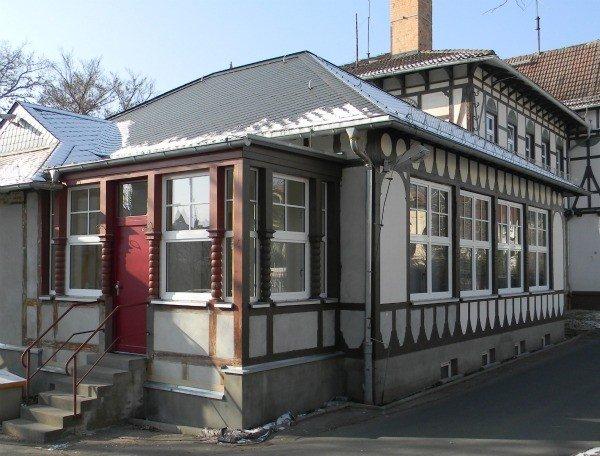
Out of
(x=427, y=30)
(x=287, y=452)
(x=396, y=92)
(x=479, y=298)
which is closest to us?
(x=287, y=452)

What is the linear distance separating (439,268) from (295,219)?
3.36 meters

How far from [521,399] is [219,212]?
533 centimetres

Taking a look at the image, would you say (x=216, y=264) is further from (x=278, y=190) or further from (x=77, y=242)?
(x=77, y=242)

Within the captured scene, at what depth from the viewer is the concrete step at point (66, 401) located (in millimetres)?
8648

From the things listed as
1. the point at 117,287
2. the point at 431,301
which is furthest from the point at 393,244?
the point at 117,287

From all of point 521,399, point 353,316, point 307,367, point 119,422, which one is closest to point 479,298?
point 521,399

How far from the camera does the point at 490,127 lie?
19578 millimetres

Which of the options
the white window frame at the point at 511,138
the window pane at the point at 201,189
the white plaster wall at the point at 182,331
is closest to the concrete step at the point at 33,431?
the white plaster wall at the point at 182,331

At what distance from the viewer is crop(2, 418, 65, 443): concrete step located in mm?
8242

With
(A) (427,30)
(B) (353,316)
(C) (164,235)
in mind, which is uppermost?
(A) (427,30)

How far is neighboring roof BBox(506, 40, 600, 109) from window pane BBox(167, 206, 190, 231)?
20251 mm

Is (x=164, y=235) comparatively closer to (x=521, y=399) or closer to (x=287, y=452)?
(x=287, y=452)

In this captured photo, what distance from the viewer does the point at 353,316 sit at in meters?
9.95

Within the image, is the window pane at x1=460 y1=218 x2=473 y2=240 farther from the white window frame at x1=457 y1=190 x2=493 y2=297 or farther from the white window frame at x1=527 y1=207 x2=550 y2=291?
the white window frame at x1=527 y1=207 x2=550 y2=291
